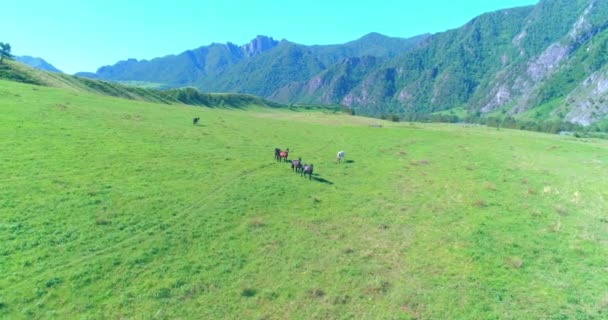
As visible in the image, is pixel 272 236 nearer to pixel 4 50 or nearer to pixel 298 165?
pixel 298 165

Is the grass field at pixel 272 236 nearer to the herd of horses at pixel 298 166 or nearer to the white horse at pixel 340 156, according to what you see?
the herd of horses at pixel 298 166

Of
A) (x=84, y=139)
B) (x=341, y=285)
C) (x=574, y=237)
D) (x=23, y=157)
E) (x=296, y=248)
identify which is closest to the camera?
(x=341, y=285)

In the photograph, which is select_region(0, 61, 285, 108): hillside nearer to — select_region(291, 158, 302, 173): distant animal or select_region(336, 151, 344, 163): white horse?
select_region(291, 158, 302, 173): distant animal

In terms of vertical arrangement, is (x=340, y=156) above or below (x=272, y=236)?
above

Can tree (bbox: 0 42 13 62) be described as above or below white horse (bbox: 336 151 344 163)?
above

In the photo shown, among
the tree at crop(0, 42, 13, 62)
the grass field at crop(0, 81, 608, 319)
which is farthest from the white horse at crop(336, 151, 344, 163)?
the tree at crop(0, 42, 13, 62)

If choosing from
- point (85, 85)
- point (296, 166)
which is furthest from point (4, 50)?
point (296, 166)

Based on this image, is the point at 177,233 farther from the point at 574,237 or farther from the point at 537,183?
the point at 537,183

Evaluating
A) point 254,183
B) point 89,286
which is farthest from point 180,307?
point 254,183

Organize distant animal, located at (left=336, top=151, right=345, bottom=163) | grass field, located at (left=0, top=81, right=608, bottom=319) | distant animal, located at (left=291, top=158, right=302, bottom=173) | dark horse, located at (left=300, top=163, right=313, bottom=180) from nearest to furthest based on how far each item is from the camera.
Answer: grass field, located at (left=0, top=81, right=608, bottom=319) → dark horse, located at (left=300, top=163, right=313, bottom=180) → distant animal, located at (left=291, top=158, right=302, bottom=173) → distant animal, located at (left=336, top=151, right=345, bottom=163)

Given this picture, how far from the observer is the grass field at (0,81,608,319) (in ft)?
55.7

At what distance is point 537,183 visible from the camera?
3909cm

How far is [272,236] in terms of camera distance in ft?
75.7

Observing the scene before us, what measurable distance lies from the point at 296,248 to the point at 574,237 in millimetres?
19662
